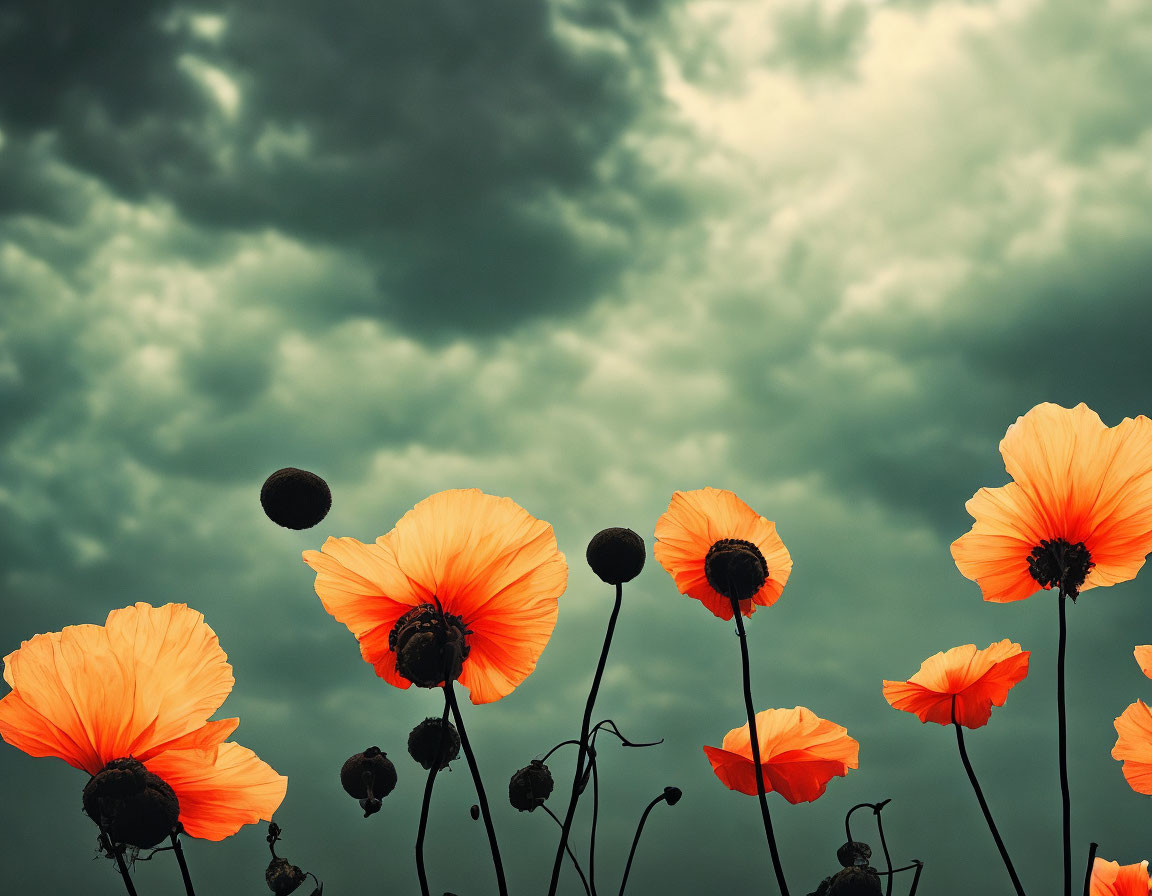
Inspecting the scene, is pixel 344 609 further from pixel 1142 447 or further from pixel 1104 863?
pixel 1104 863

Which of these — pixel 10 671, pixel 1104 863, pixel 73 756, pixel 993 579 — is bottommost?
pixel 1104 863

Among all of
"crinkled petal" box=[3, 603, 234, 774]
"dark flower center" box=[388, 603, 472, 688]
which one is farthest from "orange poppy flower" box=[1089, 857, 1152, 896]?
"crinkled petal" box=[3, 603, 234, 774]

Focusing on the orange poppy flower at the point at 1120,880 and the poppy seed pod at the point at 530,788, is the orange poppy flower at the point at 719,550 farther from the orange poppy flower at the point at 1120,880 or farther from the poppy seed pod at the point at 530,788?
the orange poppy flower at the point at 1120,880

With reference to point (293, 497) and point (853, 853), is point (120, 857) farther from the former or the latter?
point (853, 853)

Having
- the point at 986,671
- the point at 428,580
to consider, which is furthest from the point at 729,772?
the point at 428,580

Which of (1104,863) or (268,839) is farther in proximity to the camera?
(1104,863)

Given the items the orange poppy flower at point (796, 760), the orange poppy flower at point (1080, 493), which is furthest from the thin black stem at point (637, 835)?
the orange poppy flower at point (1080, 493)

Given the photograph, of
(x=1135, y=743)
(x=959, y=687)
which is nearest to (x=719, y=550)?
(x=959, y=687)

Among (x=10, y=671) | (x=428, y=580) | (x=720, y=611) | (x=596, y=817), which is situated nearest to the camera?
(x=10, y=671)
